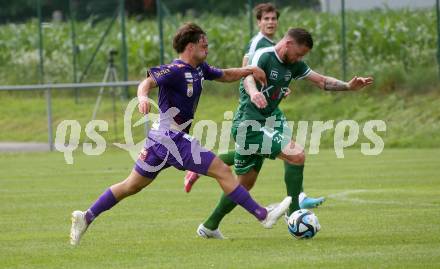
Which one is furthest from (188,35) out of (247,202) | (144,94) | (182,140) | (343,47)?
(343,47)

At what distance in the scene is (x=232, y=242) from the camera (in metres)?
10.0

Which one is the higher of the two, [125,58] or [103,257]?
[103,257]

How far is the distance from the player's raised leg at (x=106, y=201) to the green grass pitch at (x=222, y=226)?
14 cm

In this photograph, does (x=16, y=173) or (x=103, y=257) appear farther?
(x=16, y=173)

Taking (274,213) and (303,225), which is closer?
(274,213)

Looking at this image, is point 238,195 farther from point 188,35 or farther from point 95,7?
point 95,7

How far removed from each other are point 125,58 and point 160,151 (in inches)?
816

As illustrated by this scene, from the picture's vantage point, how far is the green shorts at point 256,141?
10.6 m

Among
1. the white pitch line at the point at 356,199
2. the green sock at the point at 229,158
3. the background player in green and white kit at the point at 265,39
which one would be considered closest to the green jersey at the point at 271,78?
the green sock at the point at 229,158

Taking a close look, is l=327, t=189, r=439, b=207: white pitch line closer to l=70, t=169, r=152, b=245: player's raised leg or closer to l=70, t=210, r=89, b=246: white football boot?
l=70, t=169, r=152, b=245: player's raised leg

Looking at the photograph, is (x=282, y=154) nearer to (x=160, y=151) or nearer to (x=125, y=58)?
(x=160, y=151)

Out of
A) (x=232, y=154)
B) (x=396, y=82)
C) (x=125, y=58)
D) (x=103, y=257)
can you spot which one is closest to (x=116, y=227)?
(x=232, y=154)

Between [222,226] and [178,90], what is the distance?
2.08 meters

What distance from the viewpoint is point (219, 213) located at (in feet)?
34.5
